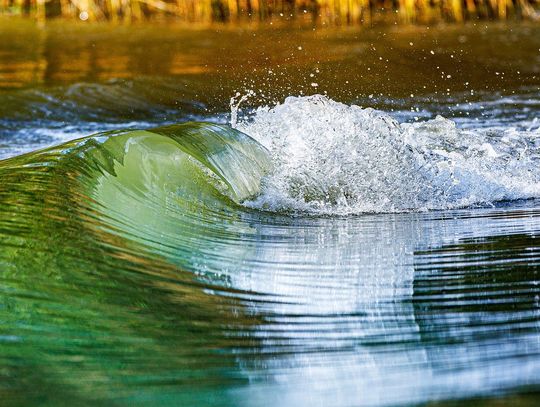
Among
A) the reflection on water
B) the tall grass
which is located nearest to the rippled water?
the reflection on water

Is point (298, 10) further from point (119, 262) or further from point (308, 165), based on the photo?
point (119, 262)

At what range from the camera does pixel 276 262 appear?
2.88 meters

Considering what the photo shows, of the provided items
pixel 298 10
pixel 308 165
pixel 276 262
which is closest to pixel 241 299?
pixel 276 262

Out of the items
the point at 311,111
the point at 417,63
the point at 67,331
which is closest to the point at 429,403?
the point at 67,331

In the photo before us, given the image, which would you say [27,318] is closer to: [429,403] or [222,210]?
[429,403]

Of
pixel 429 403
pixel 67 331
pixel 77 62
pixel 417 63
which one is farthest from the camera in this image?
pixel 77 62

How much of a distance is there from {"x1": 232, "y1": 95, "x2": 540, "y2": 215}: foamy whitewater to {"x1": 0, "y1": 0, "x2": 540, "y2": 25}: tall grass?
26.2ft

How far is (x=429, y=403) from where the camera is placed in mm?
1724

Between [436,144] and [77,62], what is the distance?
5.62 metres

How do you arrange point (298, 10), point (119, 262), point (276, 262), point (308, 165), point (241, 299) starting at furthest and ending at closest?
point (298, 10)
point (308, 165)
point (276, 262)
point (119, 262)
point (241, 299)

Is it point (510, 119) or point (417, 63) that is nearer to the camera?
point (510, 119)

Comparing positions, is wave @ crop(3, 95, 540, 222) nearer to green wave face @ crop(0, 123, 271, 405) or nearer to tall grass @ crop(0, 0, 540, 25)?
green wave face @ crop(0, 123, 271, 405)

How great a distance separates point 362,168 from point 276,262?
1.58m

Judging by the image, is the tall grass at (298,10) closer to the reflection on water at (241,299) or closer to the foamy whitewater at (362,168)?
the foamy whitewater at (362,168)
